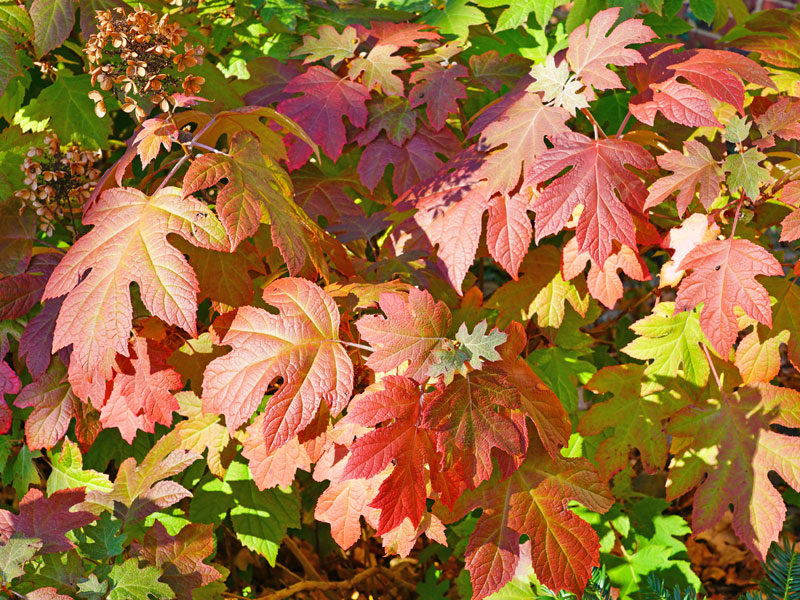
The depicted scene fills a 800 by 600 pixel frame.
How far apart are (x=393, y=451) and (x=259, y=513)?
2.61 feet

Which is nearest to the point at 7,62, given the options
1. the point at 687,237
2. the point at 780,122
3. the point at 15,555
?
the point at 15,555

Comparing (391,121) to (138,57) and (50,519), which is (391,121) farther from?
(50,519)

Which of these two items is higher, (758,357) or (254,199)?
(254,199)

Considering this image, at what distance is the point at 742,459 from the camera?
4.51ft

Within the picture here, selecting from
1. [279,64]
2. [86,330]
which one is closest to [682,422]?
[86,330]

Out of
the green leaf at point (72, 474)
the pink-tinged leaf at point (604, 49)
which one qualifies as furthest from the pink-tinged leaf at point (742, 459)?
the green leaf at point (72, 474)

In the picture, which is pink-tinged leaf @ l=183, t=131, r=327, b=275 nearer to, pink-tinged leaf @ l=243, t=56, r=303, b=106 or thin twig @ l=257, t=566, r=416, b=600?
pink-tinged leaf @ l=243, t=56, r=303, b=106

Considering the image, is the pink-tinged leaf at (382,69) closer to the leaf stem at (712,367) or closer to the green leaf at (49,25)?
the green leaf at (49,25)

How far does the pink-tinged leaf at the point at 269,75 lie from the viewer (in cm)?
180

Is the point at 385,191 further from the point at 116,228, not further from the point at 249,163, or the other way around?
the point at 116,228

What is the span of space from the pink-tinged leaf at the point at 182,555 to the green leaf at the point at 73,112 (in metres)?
0.98

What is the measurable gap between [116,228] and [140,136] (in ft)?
0.57

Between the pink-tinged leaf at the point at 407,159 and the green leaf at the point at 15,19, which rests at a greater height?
the green leaf at the point at 15,19

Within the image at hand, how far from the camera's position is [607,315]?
3.70m
